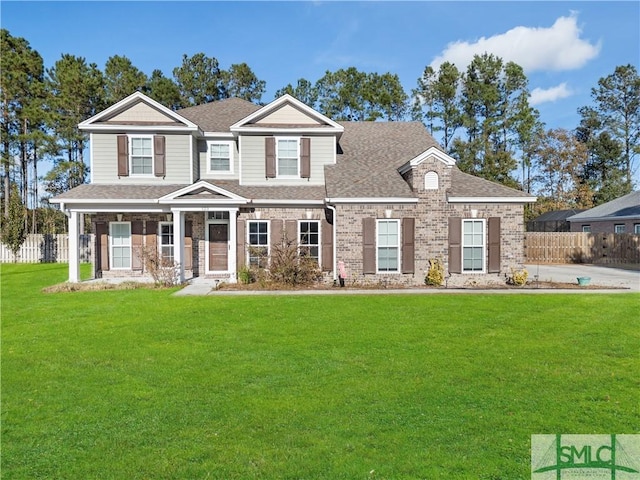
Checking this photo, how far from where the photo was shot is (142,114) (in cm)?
1703

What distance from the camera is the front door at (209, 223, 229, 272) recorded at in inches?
684

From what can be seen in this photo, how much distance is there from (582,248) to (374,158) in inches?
642

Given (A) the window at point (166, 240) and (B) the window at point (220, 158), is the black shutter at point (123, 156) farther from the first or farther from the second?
(B) the window at point (220, 158)

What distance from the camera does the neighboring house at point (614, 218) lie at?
27.7 meters

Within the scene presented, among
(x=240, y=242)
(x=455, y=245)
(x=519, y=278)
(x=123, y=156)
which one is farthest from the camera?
(x=123, y=156)

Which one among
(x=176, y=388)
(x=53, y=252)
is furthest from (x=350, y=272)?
(x=53, y=252)

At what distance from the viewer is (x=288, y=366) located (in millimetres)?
6441

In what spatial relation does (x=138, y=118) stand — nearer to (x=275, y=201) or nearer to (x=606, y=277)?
(x=275, y=201)

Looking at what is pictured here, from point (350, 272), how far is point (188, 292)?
223 inches

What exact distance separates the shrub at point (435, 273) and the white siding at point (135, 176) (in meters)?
10.2

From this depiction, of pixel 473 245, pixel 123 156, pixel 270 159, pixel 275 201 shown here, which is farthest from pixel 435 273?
pixel 123 156

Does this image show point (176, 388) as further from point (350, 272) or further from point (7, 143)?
point (7, 143)

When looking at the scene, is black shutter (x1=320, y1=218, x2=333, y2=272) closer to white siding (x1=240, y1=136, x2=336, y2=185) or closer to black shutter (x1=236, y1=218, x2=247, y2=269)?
white siding (x1=240, y1=136, x2=336, y2=185)

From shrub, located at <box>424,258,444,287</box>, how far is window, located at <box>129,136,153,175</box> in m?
11.7
